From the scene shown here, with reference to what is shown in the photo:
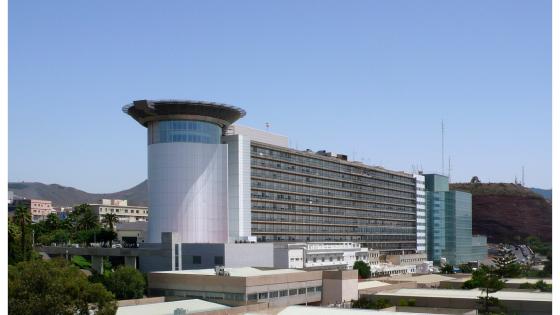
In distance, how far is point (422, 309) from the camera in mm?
62906

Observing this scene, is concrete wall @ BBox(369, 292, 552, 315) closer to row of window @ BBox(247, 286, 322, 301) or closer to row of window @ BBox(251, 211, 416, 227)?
row of window @ BBox(247, 286, 322, 301)

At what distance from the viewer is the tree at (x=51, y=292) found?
4169 centimetres

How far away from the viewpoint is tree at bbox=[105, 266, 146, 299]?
259ft

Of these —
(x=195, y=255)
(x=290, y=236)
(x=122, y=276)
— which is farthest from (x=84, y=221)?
(x=122, y=276)

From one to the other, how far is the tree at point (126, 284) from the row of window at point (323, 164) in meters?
41.3

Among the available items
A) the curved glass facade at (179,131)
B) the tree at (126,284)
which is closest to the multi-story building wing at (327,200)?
the curved glass facade at (179,131)

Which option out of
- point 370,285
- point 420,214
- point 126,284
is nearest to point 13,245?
point 126,284

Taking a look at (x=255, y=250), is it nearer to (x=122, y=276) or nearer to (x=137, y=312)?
(x=122, y=276)

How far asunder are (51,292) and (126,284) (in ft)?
125

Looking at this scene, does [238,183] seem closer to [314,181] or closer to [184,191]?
[184,191]

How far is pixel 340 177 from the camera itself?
148625mm

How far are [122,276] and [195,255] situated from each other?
17.2m

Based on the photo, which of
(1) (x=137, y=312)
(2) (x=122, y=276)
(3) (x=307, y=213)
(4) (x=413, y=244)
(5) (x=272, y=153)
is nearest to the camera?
(1) (x=137, y=312)

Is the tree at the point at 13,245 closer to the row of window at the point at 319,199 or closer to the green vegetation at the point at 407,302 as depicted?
the row of window at the point at 319,199
